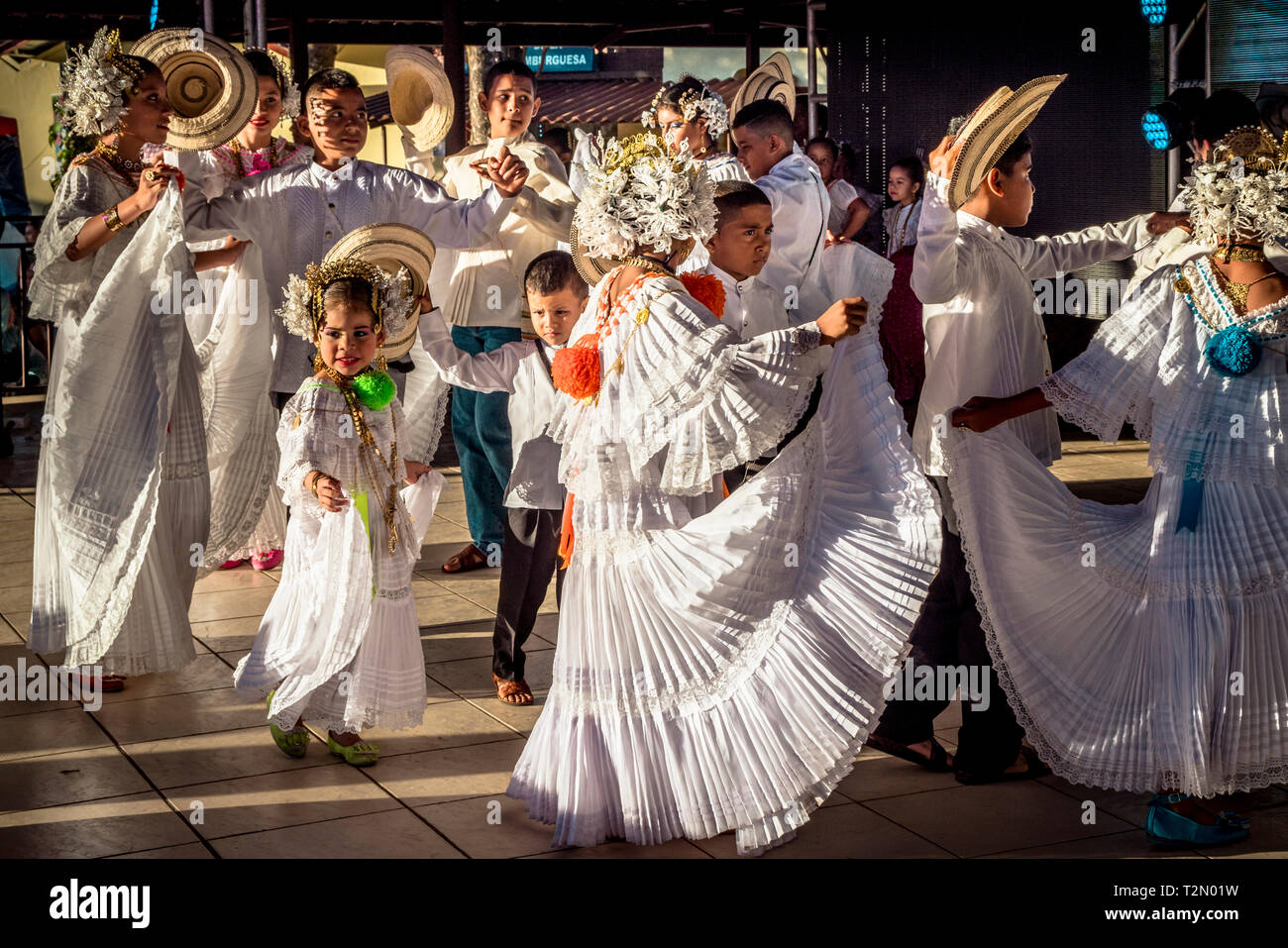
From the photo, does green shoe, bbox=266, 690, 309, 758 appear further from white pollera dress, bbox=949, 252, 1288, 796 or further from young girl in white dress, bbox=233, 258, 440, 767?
white pollera dress, bbox=949, 252, 1288, 796

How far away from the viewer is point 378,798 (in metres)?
4.00

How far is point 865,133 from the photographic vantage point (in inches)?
364

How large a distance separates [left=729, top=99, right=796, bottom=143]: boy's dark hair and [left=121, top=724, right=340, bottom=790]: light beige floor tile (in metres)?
2.76

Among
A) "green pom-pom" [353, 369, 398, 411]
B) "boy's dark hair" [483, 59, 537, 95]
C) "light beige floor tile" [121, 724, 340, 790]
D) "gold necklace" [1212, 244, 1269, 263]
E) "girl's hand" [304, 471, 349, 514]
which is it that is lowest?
"light beige floor tile" [121, 724, 340, 790]

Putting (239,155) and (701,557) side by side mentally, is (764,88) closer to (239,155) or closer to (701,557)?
(239,155)

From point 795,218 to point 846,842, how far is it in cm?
243

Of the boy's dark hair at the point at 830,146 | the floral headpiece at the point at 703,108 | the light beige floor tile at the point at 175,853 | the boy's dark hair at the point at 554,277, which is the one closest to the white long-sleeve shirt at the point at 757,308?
the boy's dark hair at the point at 554,277

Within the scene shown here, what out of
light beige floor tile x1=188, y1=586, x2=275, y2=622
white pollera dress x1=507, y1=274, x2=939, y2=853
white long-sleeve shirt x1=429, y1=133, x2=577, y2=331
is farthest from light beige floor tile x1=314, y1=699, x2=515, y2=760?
white long-sleeve shirt x1=429, y1=133, x2=577, y2=331

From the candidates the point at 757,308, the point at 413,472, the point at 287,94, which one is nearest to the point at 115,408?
the point at 413,472

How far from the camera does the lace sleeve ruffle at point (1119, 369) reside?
3.79m

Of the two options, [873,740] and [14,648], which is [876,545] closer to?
[873,740]

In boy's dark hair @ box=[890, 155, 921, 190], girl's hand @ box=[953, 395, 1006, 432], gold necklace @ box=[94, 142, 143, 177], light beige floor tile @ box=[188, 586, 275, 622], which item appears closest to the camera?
girl's hand @ box=[953, 395, 1006, 432]

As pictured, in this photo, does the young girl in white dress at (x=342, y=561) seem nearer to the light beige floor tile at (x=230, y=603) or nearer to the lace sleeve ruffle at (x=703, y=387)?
the lace sleeve ruffle at (x=703, y=387)

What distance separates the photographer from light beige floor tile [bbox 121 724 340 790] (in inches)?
164
